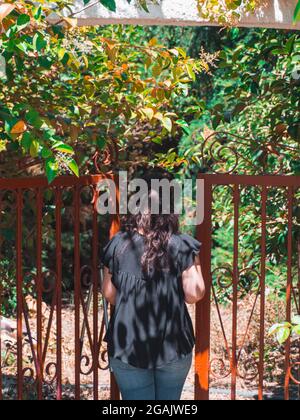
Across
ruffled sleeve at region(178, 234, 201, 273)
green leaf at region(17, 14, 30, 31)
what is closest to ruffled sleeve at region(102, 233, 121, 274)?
ruffled sleeve at region(178, 234, 201, 273)

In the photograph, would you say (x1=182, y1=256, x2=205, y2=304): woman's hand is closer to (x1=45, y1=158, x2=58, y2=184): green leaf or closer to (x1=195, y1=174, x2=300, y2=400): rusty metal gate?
(x1=195, y1=174, x2=300, y2=400): rusty metal gate

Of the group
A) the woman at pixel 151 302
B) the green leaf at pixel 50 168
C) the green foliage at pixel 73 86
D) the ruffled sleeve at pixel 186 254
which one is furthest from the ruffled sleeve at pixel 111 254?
the green leaf at pixel 50 168

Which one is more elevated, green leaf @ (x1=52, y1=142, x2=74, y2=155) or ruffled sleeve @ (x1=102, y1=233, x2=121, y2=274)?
green leaf @ (x1=52, y1=142, x2=74, y2=155)

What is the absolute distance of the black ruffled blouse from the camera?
3.44 m

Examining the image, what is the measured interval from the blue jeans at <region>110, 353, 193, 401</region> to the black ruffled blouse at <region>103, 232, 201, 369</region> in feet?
0.15

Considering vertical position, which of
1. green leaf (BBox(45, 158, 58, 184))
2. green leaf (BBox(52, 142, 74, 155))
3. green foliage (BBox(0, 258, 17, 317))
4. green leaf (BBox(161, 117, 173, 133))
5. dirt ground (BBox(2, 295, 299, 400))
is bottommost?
dirt ground (BBox(2, 295, 299, 400))

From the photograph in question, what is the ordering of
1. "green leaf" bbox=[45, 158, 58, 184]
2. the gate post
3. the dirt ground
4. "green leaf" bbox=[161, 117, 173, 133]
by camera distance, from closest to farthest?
"green leaf" bbox=[45, 158, 58, 184] < "green leaf" bbox=[161, 117, 173, 133] < the gate post < the dirt ground

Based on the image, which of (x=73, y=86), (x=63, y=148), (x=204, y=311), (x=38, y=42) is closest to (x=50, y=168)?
(x=63, y=148)

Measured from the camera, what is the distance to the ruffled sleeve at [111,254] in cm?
353

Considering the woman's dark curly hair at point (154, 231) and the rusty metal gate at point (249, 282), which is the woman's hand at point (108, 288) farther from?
the rusty metal gate at point (249, 282)

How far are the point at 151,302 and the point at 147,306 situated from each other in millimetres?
27

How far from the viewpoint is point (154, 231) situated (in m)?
3.46

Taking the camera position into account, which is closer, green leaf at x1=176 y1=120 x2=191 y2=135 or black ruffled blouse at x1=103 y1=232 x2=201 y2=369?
black ruffled blouse at x1=103 y1=232 x2=201 y2=369
